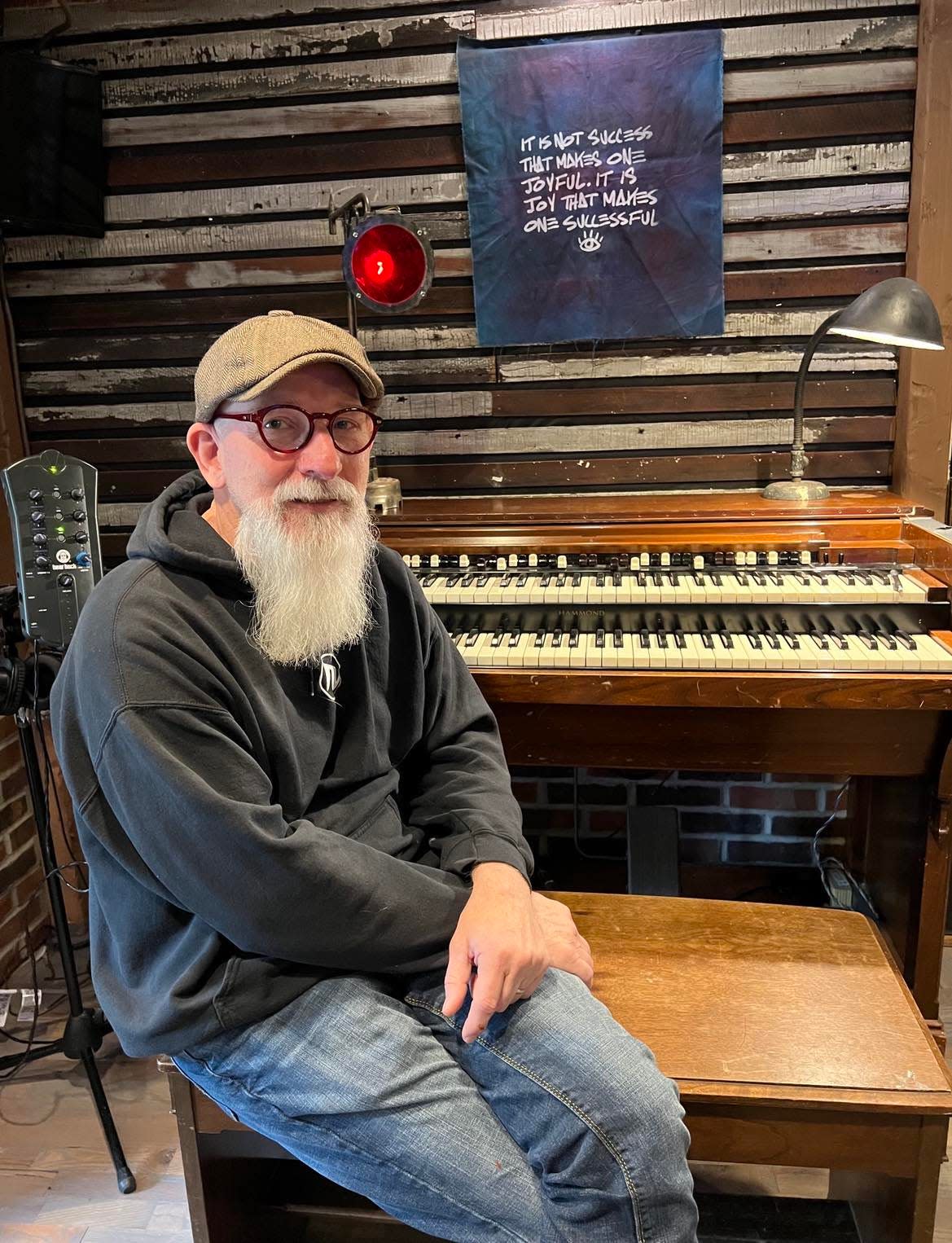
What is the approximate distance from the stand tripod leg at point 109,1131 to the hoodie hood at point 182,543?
141 centimetres

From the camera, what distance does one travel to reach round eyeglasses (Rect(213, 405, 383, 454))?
1.37 m

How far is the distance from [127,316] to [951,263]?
2.61 m

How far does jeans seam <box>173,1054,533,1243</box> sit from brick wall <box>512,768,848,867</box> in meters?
1.88

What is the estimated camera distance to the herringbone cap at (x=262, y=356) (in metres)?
1.33

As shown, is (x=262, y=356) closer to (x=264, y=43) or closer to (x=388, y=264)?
(x=388, y=264)

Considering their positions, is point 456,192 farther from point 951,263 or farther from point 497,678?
point 497,678

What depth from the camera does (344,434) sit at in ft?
4.76

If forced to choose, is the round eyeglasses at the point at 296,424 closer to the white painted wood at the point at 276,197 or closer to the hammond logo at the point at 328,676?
the hammond logo at the point at 328,676

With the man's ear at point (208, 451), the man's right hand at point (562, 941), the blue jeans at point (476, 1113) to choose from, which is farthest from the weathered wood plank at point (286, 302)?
the blue jeans at point (476, 1113)

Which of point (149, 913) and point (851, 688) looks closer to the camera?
point (149, 913)

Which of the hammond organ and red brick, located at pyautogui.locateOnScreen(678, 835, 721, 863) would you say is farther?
red brick, located at pyautogui.locateOnScreen(678, 835, 721, 863)

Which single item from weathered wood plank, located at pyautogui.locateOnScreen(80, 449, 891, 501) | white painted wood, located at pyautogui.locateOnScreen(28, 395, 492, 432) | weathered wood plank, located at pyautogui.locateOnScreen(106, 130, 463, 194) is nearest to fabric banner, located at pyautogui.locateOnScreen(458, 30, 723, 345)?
weathered wood plank, located at pyautogui.locateOnScreen(106, 130, 463, 194)

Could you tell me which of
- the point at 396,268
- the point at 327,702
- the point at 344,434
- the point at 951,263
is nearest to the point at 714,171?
the point at 951,263

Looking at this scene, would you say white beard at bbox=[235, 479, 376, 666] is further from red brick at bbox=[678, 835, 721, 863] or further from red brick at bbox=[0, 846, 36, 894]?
red brick at bbox=[678, 835, 721, 863]
